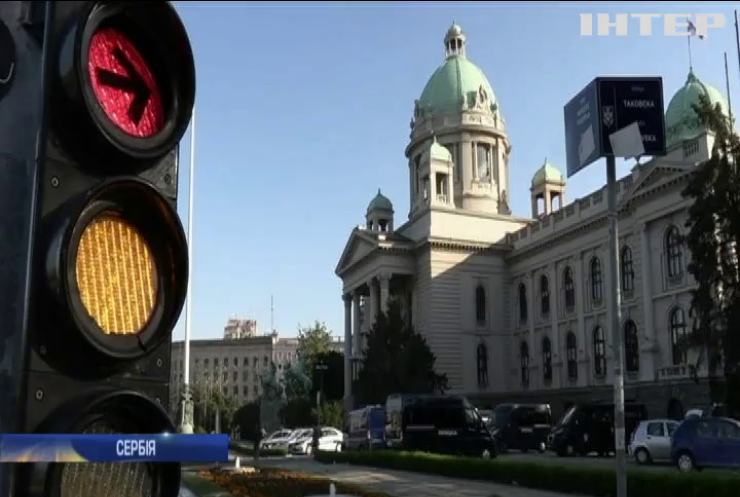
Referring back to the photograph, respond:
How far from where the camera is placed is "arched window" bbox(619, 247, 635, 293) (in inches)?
2079

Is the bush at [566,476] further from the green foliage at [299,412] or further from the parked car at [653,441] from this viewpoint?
the green foliage at [299,412]

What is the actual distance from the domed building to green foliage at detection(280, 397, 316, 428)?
152 inches

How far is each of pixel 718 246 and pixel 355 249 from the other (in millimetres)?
50259

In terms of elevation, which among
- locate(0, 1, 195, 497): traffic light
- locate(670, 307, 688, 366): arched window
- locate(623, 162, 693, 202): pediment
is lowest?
locate(0, 1, 195, 497): traffic light

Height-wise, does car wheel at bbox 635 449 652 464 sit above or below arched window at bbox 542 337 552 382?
below

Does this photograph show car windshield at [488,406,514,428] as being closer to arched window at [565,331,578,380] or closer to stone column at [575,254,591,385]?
stone column at [575,254,591,385]

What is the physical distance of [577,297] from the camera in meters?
60.3

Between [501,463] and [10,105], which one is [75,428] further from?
[501,463]

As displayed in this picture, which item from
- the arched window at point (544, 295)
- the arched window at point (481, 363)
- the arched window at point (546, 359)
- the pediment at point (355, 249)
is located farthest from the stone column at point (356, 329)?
the arched window at point (546, 359)

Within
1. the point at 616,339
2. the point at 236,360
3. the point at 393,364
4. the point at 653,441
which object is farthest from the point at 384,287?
the point at 236,360

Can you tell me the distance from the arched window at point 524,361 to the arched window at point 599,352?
10583mm

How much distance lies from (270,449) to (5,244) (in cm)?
4884

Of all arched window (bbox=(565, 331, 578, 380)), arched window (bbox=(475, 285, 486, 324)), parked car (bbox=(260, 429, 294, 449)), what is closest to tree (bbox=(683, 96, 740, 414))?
parked car (bbox=(260, 429, 294, 449))

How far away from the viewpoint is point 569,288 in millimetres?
62125
